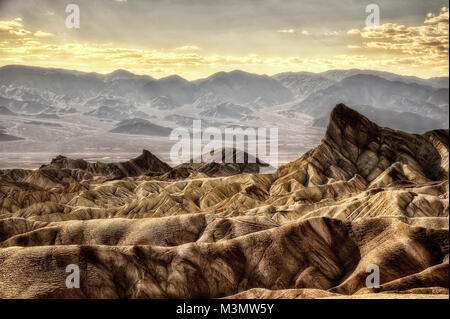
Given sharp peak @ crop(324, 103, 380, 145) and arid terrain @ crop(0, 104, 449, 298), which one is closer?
arid terrain @ crop(0, 104, 449, 298)

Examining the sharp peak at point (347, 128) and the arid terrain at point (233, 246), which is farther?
the sharp peak at point (347, 128)

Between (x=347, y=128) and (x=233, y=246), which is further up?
(x=347, y=128)

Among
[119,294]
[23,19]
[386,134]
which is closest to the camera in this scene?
[119,294]

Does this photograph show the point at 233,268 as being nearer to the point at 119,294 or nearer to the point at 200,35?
the point at 119,294

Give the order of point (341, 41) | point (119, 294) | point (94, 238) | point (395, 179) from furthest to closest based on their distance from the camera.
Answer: point (341, 41) → point (395, 179) → point (94, 238) → point (119, 294)

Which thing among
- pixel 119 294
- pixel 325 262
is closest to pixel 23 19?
pixel 119 294

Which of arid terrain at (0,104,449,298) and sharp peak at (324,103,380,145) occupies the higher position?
sharp peak at (324,103,380,145)

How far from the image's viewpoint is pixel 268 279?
40125 millimetres

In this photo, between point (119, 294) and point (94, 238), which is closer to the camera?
point (119, 294)

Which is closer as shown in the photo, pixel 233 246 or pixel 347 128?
pixel 233 246

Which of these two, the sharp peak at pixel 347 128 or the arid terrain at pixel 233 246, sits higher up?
the sharp peak at pixel 347 128

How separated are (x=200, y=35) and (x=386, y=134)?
148 feet

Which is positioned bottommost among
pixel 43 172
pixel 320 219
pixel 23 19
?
pixel 43 172
